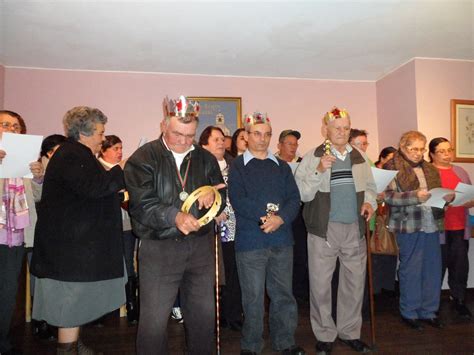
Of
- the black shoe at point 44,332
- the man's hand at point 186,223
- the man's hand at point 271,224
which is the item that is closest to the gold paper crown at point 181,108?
the man's hand at point 186,223

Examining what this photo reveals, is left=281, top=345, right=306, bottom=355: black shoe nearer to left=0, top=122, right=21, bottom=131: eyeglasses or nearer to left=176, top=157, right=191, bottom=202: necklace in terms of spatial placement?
left=176, top=157, right=191, bottom=202: necklace

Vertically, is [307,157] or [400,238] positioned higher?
[307,157]

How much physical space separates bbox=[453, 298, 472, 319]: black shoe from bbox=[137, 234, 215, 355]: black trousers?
2704mm

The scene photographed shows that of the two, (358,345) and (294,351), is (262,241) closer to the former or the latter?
(294,351)

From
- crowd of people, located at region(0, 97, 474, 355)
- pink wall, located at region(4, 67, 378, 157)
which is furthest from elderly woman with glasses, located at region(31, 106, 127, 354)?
pink wall, located at region(4, 67, 378, 157)

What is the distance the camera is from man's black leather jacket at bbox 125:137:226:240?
192 cm

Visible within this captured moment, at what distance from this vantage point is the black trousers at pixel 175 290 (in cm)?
197

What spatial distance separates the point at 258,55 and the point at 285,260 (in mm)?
2837

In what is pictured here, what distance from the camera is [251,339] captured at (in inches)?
99.3

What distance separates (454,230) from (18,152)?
12.7 ft

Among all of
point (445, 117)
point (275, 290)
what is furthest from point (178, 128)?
point (445, 117)

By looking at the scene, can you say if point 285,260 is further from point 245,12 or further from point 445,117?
point 445,117

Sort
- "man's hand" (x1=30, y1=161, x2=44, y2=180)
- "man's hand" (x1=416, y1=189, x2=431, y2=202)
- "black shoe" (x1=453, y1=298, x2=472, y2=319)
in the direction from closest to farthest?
"man's hand" (x1=30, y1=161, x2=44, y2=180)
"man's hand" (x1=416, y1=189, x2=431, y2=202)
"black shoe" (x1=453, y1=298, x2=472, y2=319)

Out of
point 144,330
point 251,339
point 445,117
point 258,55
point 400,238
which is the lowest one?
point 251,339
